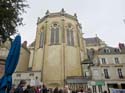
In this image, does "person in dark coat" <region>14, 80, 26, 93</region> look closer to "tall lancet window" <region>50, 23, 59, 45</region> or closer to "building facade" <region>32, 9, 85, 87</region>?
"building facade" <region>32, 9, 85, 87</region>

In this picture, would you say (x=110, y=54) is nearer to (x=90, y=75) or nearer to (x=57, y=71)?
(x=90, y=75)

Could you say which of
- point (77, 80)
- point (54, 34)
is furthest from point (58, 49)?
point (77, 80)

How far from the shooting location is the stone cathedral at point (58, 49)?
103 ft

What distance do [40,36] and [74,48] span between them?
7.77 m

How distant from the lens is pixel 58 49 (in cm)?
3309

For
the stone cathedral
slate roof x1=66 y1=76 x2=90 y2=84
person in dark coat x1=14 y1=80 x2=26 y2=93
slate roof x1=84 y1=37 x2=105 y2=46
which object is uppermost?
slate roof x1=84 y1=37 x2=105 y2=46

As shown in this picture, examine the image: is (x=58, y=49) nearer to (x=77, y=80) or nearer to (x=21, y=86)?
(x=77, y=80)

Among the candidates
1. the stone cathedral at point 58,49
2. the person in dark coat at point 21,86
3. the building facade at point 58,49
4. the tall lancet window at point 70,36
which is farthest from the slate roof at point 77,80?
the person in dark coat at point 21,86

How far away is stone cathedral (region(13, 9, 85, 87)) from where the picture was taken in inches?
1232

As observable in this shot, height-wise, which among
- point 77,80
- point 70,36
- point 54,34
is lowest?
point 77,80

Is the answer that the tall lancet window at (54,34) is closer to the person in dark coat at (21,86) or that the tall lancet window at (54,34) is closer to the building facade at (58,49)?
the building facade at (58,49)

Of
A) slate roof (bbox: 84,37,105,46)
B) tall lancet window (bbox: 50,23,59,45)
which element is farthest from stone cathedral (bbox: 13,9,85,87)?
slate roof (bbox: 84,37,105,46)

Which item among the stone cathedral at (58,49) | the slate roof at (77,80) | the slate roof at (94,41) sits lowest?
the slate roof at (77,80)

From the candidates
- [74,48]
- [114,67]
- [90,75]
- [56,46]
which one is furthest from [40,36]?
[114,67]
